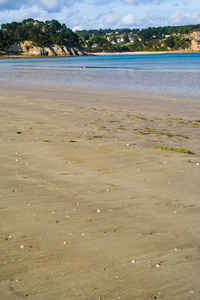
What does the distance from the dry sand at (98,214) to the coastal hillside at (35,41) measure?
162 m

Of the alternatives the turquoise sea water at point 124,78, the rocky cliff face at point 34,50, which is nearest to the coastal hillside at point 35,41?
the rocky cliff face at point 34,50

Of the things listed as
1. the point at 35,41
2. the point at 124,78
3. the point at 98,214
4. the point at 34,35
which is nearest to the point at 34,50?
the point at 35,41

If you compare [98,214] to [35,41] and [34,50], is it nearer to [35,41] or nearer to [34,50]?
[34,50]

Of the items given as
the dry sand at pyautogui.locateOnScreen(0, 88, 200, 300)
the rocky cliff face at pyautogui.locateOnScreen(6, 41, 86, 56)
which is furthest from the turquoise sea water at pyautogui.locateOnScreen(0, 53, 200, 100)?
the rocky cliff face at pyautogui.locateOnScreen(6, 41, 86, 56)

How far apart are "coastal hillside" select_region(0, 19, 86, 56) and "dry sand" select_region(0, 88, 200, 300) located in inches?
6366

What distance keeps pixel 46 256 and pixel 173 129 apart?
814cm

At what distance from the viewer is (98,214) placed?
5.38m

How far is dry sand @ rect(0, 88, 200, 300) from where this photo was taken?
150 inches

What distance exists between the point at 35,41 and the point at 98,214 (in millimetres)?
173922

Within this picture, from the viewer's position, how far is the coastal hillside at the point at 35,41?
166750 mm

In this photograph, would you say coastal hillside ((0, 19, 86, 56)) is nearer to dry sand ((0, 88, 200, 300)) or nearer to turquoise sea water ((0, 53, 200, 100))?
turquoise sea water ((0, 53, 200, 100))

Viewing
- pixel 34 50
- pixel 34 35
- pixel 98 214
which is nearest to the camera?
pixel 98 214

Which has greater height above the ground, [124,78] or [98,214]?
[124,78]

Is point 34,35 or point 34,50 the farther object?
point 34,35
